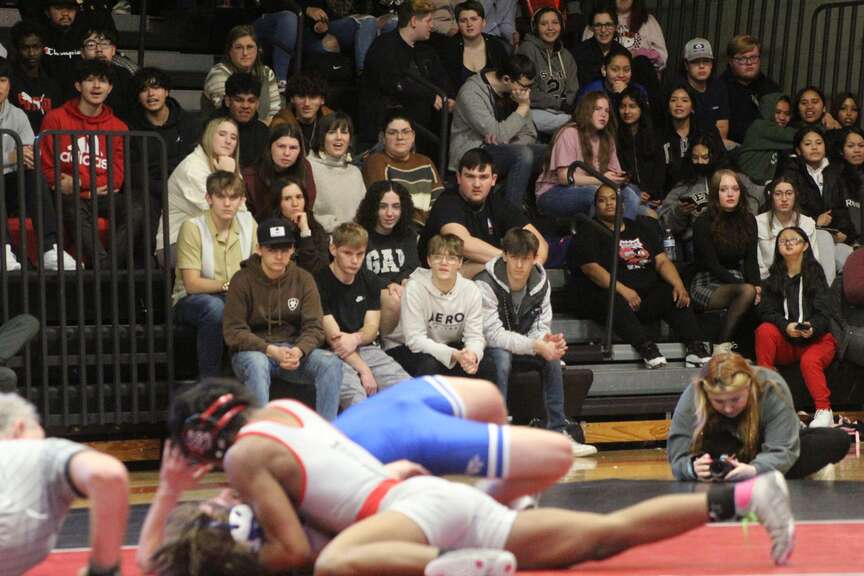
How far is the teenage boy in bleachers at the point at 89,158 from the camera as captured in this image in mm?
7527

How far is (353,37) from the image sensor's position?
10.6m

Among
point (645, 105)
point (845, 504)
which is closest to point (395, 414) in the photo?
point (845, 504)

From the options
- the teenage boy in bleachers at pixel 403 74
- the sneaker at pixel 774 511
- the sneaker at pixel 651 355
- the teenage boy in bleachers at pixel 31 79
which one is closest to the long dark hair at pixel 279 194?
the teenage boy in bleachers at pixel 31 79

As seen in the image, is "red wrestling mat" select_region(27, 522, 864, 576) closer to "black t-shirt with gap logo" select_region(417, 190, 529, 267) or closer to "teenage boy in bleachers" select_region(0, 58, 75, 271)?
"teenage boy in bleachers" select_region(0, 58, 75, 271)

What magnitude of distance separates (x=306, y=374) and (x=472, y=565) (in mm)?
3556

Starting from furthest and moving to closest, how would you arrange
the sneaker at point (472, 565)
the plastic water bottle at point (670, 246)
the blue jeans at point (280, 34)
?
the blue jeans at point (280, 34) → the plastic water bottle at point (670, 246) → the sneaker at point (472, 565)

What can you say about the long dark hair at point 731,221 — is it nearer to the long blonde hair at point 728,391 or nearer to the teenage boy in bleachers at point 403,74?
the teenage boy in bleachers at point 403,74

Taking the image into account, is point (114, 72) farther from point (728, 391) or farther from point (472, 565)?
point (472, 565)

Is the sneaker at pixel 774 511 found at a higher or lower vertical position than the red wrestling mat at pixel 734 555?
higher

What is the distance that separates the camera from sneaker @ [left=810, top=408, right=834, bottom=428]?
8.51 metres

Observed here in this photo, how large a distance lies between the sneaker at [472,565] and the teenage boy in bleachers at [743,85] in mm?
7496

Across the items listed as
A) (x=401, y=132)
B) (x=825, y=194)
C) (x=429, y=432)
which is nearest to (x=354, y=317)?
(x=401, y=132)

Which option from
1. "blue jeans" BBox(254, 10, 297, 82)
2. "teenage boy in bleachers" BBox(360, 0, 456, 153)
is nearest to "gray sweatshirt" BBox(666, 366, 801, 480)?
"teenage boy in bleachers" BBox(360, 0, 456, 153)

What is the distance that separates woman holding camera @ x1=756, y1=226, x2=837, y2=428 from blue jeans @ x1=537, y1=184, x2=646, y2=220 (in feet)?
3.14
